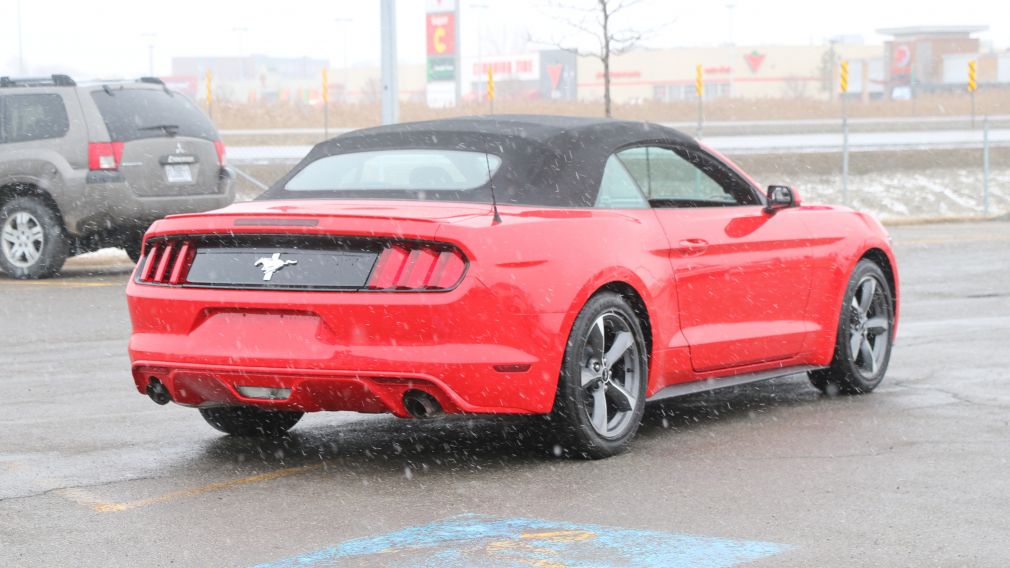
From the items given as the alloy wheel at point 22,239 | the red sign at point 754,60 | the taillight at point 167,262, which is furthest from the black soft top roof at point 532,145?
the red sign at point 754,60

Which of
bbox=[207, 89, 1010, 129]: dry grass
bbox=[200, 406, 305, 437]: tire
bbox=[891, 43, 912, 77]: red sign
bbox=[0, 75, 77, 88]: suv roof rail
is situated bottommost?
bbox=[200, 406, 305, 437]: tire

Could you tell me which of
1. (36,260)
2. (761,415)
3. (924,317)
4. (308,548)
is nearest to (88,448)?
(308,548)

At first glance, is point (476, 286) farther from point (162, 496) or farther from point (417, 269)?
point (162, 496)

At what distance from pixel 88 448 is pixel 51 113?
9063 millimetres

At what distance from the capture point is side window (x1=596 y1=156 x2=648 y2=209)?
6.95 meters

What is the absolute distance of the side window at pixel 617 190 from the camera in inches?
274

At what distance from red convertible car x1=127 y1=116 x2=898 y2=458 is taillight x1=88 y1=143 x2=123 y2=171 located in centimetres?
798

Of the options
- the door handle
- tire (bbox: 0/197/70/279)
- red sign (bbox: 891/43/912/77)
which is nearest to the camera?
the door handle

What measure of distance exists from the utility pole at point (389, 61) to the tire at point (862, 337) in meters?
11.3

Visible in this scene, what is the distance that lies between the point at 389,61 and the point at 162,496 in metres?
13.9

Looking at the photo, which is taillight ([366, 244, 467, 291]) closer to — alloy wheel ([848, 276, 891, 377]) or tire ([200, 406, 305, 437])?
tire ([200, 406, 305, 437])

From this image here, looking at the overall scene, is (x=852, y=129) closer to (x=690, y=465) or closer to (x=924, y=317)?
(x=924, y=317)

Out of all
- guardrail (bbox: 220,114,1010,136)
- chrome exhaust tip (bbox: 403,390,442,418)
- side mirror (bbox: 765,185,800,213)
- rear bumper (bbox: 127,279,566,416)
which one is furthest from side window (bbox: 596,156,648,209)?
guardrail (bbox: 220,114,1010,136)

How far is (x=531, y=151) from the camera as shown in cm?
686
